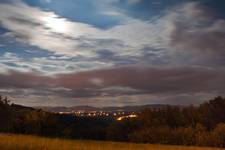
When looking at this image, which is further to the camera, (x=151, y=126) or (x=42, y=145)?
(x=151, y=126)

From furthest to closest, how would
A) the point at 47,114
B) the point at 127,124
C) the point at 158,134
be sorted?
the point at 127,124 → the point at 47,114 → the point at 158,134

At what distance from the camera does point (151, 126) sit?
60.3 metres

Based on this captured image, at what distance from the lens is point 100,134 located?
6328cm

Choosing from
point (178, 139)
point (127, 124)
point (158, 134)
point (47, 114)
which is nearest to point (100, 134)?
point (127, 124)

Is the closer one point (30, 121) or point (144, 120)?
point (30, 121)

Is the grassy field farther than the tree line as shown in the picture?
No

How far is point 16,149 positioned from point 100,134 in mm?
45286

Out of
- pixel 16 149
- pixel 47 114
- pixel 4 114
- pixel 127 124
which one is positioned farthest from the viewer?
pixel 127 124

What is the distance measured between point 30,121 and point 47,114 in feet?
15.9

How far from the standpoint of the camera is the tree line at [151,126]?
48.0 m

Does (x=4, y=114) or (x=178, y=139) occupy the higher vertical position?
(x=4, y=114)

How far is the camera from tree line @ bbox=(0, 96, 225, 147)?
47969 millimetres

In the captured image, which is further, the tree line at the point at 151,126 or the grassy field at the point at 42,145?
the tree line at the point at 151,126

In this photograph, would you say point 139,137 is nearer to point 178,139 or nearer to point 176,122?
point 178,139
